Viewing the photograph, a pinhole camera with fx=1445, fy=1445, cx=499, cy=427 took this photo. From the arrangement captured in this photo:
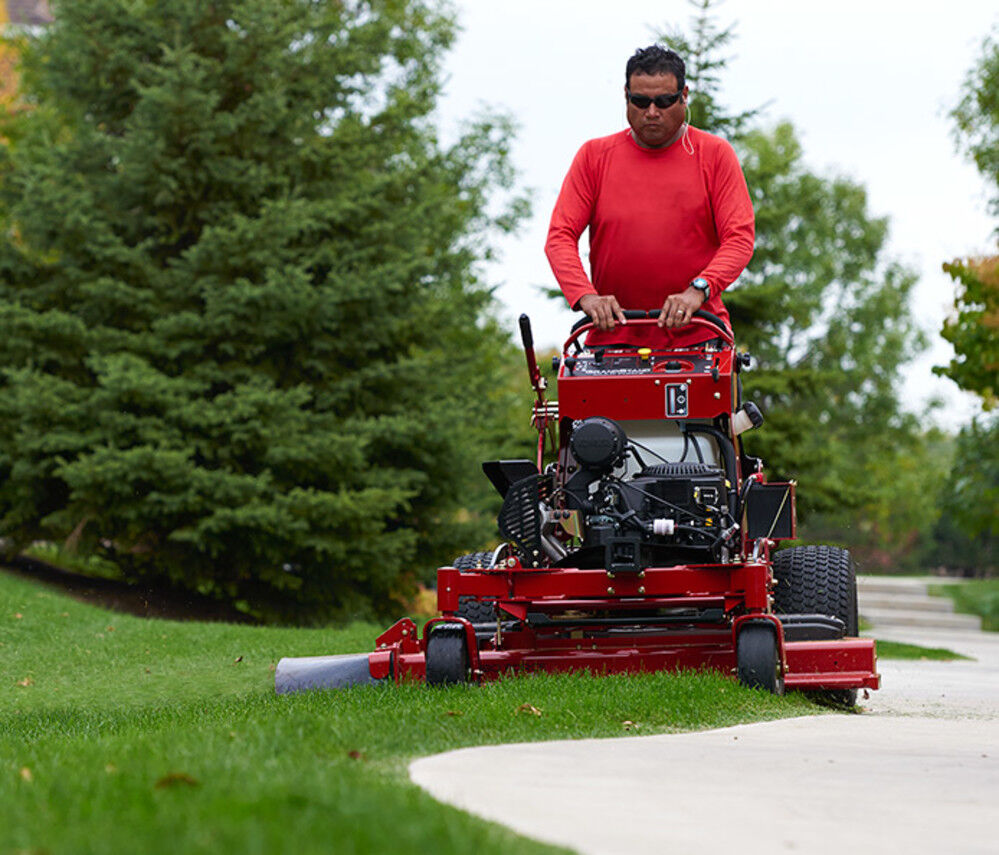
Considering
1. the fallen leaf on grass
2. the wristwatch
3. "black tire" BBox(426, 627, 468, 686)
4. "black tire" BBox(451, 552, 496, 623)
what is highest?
the wristwatch

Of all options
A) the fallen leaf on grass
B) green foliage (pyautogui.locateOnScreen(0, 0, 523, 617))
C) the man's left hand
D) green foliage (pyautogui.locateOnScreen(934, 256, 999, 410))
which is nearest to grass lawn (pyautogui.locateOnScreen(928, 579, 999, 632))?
green foliage (pyautogui.locateOnScreen(934, 256, 999, 410))

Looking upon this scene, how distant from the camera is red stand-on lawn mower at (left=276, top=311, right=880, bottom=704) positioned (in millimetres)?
6766

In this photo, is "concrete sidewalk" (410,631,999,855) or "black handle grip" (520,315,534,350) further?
"black handle grip" (520,315,534,350)

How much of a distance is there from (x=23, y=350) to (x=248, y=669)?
8.47 meters

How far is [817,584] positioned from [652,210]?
2209 millimetres

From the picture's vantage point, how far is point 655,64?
7.48m

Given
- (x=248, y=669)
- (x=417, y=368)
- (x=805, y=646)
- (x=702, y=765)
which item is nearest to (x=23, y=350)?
(x=417, y=368)

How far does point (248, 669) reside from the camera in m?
10.4

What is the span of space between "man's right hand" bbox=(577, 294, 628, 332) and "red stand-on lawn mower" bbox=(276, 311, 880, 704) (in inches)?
3.8

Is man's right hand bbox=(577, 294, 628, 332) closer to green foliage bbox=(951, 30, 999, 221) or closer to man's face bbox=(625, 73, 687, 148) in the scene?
man's face bbox=(625, 73, 687, 148)

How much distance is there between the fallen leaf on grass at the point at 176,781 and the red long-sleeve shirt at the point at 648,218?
420cm

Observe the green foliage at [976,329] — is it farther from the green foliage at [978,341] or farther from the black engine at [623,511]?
the black engine at [623,511]

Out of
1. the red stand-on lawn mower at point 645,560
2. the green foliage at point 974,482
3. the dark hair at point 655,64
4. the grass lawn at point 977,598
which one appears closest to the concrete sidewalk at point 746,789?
the red stand-on lawn mower at point 645,560

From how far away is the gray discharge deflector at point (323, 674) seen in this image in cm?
779
